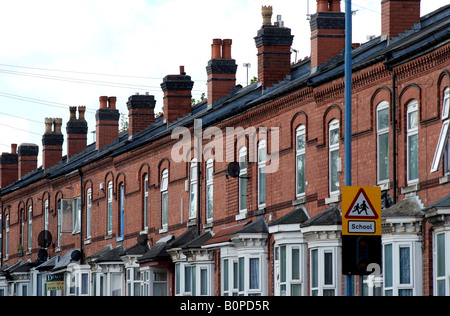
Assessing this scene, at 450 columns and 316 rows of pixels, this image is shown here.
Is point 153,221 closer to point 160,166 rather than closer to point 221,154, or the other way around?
point 160,166

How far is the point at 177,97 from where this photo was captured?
49.7 m

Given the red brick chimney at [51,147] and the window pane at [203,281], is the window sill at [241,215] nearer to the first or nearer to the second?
the window pane at [203,281]

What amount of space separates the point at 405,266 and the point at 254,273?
31.3 ft

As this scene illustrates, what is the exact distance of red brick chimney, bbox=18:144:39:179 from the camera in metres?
74.8

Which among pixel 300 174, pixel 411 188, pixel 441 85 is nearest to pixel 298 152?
pixel 300 174

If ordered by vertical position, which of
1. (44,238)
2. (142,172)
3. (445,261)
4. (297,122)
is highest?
(297,122)

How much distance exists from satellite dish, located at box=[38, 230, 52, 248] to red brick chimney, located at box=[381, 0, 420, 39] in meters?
31.2

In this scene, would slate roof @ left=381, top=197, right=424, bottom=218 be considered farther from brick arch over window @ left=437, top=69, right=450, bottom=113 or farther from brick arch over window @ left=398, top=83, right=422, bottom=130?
→ brick arch over window @ left=437, top=69, right=450, bottom=113

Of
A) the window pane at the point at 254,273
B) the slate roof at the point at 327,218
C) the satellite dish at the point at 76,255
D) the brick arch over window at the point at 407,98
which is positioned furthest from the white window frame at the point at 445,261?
the satellite dish at the point at 76,255

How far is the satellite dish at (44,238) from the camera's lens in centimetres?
6016

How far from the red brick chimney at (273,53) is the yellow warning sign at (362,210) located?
2037 centimetres

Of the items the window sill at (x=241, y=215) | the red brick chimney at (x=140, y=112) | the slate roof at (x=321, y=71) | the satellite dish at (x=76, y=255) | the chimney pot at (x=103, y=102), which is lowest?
the satellite dish at (x=76, y=255)

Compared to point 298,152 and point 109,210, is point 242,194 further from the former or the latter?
point 109,210

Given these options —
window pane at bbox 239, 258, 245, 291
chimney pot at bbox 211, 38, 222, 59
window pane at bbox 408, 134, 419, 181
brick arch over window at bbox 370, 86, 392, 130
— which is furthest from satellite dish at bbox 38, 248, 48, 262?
window pane at bbox 408, 134, 419, 181
